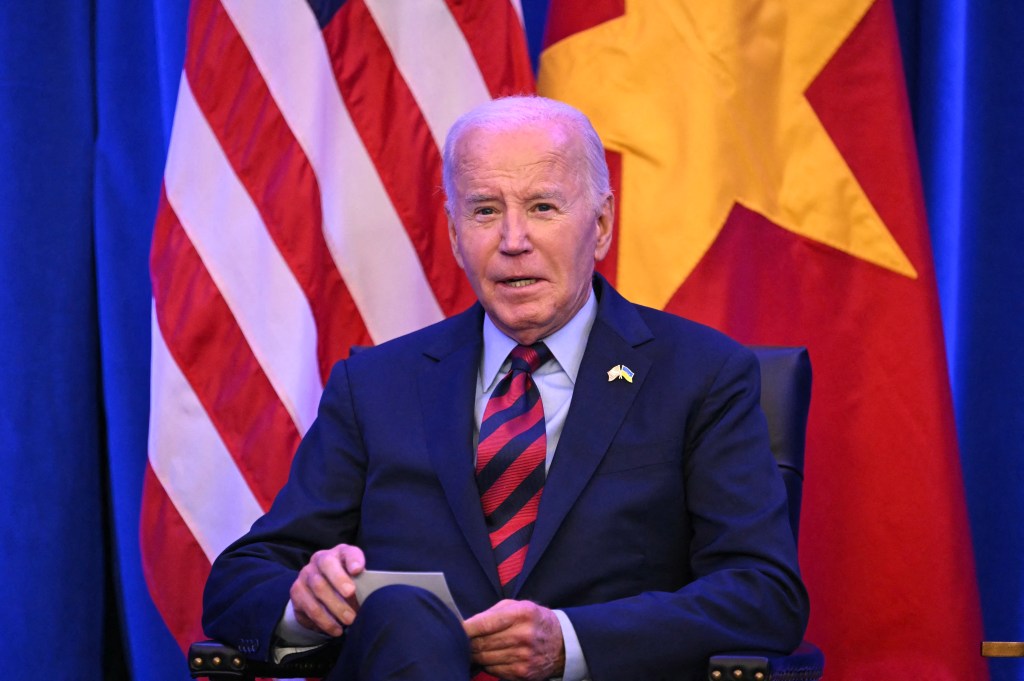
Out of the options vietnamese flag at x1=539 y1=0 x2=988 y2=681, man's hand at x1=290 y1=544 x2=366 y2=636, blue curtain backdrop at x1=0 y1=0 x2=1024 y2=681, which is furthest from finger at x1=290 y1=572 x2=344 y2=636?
blue curtain backdrop at x1=0 y1=0 x2=1024 y2=681

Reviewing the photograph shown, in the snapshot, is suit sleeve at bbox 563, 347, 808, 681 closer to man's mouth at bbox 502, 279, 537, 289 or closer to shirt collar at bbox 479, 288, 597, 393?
shirt collar at bbox 479, 288, 597, 393

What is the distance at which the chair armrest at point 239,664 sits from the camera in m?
1.81

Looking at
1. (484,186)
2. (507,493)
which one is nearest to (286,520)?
(507,493)

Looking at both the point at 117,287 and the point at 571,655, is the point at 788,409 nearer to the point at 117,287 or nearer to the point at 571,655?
the point at 571,655

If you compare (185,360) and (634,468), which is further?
(185,360)

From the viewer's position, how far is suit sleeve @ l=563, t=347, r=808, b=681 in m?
1.79

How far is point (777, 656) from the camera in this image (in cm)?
187

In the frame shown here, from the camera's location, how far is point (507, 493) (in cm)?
206

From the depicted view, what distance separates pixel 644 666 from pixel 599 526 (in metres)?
0.28

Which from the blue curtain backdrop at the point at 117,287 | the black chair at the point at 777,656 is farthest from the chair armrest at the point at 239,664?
the blue curtain backdrop at the point at 117,287

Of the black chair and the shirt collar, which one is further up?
the shirt collar

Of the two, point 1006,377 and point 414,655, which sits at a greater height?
point 1006,377

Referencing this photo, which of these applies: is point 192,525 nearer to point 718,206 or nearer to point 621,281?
point 621,281

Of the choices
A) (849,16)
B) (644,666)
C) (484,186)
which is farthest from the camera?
(849,16)
